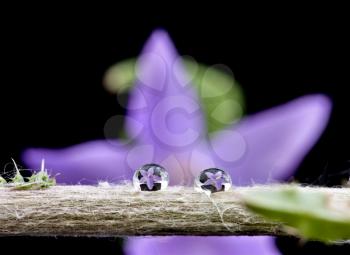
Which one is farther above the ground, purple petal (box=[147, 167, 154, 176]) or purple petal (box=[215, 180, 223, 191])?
purple petal (box=[147, 167, 154, 176])

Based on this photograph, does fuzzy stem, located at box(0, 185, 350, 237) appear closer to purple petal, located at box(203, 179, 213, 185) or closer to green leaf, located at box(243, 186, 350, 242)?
purple petal, located at box(203, 179, 213, 185)

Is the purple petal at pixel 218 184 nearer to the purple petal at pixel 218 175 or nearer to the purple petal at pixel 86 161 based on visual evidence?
the purple petal at pixel 218 175

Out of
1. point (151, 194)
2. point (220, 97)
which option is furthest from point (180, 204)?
point (220, 97)

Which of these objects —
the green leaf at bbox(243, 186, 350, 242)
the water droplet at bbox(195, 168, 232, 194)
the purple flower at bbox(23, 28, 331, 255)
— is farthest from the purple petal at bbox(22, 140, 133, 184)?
the green leaf at bbox(243, 186, 350, 242)

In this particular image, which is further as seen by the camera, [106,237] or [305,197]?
[106,237]

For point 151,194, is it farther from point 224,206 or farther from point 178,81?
point 178,81

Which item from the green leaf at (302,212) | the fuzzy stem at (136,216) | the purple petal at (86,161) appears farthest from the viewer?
the purple petal at (86,161)

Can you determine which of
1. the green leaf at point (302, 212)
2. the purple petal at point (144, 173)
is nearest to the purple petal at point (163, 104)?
the purple petal at point (144, 173)
